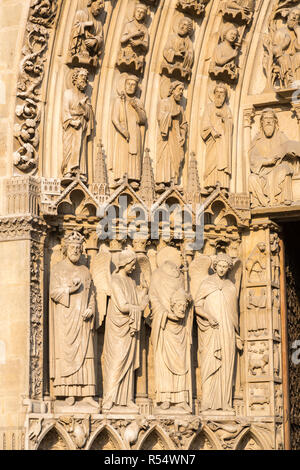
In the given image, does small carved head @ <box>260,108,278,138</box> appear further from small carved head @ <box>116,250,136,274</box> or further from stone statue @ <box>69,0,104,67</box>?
small carved head @ <box>116,250,136,274</box>

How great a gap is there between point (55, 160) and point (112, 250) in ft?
4.04

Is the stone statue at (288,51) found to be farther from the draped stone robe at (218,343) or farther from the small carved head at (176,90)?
the draped stone robe at (218,343)

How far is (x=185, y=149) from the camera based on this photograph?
52.3 ft

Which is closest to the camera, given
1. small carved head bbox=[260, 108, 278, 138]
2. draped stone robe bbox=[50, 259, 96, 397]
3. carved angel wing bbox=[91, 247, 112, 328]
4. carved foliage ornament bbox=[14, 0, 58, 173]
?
draped stone robe bbox=[50, 259, 96, 397]

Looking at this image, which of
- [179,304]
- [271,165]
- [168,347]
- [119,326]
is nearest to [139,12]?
[271,165]

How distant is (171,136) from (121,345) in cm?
265

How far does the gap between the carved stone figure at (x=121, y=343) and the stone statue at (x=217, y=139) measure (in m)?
1.62

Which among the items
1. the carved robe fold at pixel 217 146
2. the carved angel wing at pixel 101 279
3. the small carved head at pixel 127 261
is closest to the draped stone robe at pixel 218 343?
the small carved head at pixel 127 261

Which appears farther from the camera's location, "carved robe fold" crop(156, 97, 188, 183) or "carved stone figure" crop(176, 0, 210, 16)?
"carved stone figure" crop(176, 0, 210, 16)

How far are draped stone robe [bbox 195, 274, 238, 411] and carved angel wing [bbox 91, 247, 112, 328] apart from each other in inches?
44.4

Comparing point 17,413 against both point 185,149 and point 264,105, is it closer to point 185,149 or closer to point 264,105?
point 185,149

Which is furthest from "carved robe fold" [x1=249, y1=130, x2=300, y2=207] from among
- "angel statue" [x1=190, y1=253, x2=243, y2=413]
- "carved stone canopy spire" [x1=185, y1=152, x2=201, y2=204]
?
"angel statue" [x1=190, y1=253, x2=243, y2=413]

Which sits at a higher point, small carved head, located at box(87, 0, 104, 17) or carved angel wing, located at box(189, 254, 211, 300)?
small carved head, located at box(87, 0, 104, 17)

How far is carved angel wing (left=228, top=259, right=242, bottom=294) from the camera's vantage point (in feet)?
51.6
